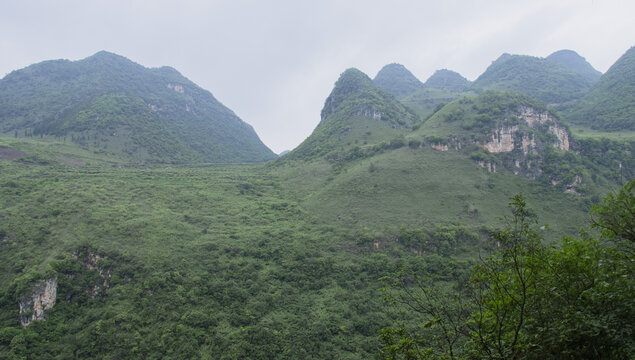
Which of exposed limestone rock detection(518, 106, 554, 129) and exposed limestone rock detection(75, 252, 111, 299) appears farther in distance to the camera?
exposed limestone rock detection(518, 106, 554, 129)

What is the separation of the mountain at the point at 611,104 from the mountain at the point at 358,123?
51259mm

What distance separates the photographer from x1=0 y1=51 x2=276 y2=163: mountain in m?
110

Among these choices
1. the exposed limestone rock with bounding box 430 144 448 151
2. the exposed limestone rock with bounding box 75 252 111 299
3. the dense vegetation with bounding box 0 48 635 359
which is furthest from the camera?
the exposed limestone rock with bounding box 430 144 448 151

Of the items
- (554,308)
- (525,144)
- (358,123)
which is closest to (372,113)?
(358,123)

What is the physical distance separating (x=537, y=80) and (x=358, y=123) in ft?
329

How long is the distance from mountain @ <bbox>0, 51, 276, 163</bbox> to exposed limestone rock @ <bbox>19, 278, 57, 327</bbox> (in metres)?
79.5

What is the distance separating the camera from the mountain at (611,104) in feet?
277

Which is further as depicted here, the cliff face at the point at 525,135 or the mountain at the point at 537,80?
the mountain at the point at 537,80

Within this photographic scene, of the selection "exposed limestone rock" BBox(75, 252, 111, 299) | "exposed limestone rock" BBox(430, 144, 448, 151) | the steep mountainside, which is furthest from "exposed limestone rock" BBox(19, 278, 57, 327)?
"exposed limestone rock" BBox(430, 144, 448, 151)

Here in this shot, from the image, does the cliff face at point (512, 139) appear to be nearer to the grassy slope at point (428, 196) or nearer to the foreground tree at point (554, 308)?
the grassy slope at point (428, 196)

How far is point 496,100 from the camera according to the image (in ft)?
265

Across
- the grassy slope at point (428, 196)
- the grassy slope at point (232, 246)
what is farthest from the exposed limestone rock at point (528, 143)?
the grassy slope at point (232, 246)

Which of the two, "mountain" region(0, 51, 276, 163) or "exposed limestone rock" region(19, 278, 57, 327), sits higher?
"mountain" region(0, 51, 276, 163)

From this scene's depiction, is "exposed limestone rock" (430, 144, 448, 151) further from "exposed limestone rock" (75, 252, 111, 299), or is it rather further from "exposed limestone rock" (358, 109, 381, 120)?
"exposed limestone rock" (75, 252, 111, 299)
